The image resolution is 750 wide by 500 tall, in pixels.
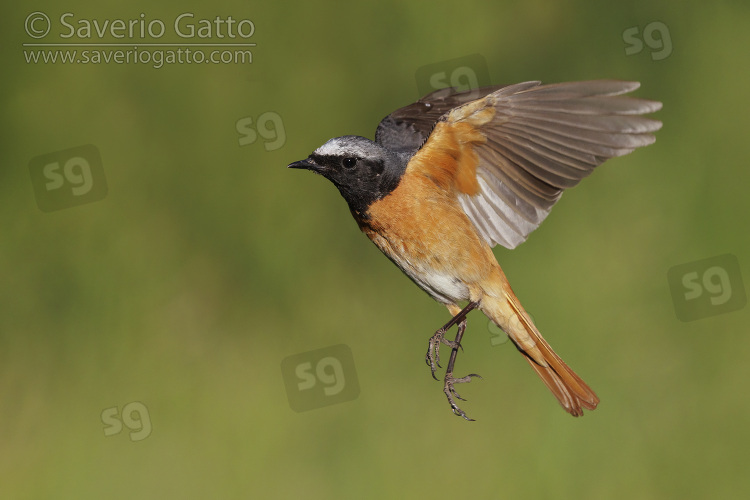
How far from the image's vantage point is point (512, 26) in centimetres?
516

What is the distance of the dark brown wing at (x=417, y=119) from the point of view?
3406 mm

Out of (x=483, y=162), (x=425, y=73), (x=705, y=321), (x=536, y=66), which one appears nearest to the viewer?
(x=483, y=162)

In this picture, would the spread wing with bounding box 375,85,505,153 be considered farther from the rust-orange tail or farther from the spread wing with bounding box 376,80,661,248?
the rust-orange tail

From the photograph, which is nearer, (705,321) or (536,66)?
(705,321)

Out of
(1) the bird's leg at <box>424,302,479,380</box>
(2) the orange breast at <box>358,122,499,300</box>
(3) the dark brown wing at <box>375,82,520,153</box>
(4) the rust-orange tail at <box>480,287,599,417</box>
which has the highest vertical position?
(3) the dark brown wing at <box>375,82,520,153</box>

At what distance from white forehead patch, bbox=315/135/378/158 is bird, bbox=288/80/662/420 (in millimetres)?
54

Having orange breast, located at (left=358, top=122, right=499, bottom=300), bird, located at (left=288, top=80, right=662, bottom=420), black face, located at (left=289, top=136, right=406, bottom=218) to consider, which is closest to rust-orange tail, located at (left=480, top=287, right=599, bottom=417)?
bird, located at (left=288, top=80, right=662, bottom=420)

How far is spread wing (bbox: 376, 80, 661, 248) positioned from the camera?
98.0 inches

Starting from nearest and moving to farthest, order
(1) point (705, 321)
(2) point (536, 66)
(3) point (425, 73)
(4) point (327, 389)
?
(4) point (327, 389)
(3) point (425, 73)
(1) point (705, 321)
(2) point (536, 66)

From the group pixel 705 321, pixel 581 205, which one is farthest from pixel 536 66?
pixel 705 321

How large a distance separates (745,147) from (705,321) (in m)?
1.10

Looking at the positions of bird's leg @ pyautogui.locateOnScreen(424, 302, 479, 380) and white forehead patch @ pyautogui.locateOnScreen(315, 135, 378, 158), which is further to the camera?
bird's leg @ pyautogui.locateOnScreen(424, 302, 479, 380)

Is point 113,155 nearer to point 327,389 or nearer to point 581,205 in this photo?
point 327,389

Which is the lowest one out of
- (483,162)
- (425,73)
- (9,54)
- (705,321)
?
(705,321)
